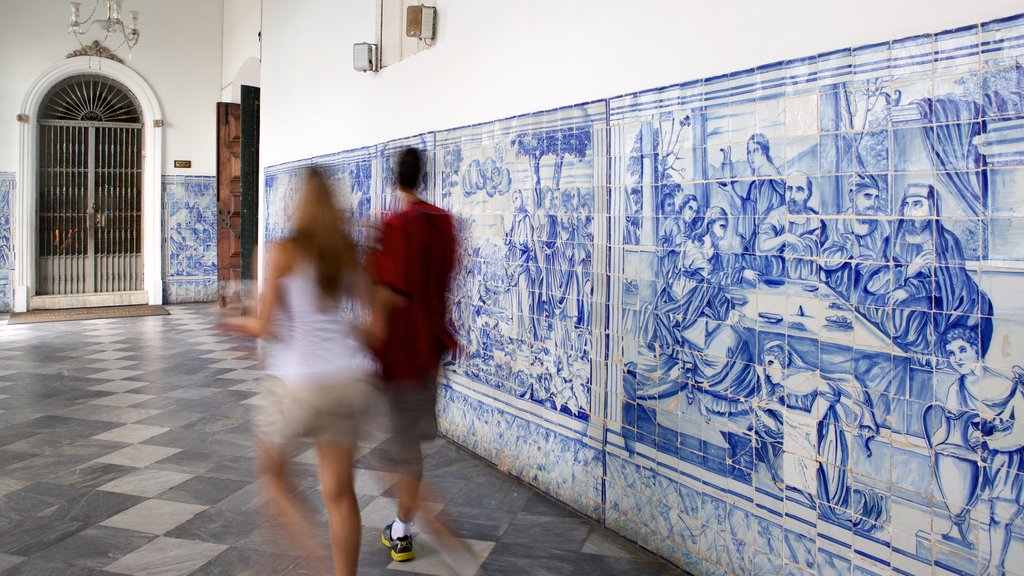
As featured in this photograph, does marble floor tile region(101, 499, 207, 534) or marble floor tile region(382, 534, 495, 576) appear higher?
marble floor tile region(101, 499, 207, 534)

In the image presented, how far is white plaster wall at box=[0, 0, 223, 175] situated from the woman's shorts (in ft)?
31.5

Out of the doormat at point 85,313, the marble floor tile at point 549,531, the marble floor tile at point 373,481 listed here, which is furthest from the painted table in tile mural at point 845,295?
the doormat at point 85,313

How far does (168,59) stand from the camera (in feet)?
35.3

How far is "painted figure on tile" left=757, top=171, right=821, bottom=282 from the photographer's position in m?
2.20

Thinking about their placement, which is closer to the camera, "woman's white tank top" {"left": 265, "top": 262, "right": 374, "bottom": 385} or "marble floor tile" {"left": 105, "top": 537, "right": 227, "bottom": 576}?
"woman's white tank top" {"left": 265, "top": 262, "right": 374, "bottom": 385}

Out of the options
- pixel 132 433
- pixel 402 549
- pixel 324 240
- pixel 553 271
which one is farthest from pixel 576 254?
pixel 132 433

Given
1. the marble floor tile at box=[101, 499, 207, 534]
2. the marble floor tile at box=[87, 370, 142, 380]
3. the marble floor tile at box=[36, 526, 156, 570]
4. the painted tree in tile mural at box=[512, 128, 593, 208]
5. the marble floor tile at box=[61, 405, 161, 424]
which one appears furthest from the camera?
the marble floor tile at box=[87, 370, 142, 380]

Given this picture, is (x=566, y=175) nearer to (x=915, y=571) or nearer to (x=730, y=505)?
(x=730, y=505)

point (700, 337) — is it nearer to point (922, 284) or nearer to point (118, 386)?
point (922, 284)

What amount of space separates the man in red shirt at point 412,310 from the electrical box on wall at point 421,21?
2.08 metres

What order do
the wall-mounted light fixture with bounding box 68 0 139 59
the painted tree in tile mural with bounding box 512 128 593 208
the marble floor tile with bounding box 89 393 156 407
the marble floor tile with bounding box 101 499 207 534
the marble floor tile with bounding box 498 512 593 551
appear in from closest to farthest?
the marble floor tile with bounding box 498 512 593 551
the marble floor tile with bounding box 101 499 207 534
the painted tree in tile mural with bounding box 512 128 593 208
the marble floor tile with bounding box 89 393 156 407
the wall-mounted light fixture with bounding box 68 0 139 59

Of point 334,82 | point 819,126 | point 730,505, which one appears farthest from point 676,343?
point 334,82

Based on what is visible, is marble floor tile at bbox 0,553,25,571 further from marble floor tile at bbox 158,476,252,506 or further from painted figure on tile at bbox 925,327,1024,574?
painted figure on tile at bbox 925,327,1024,574

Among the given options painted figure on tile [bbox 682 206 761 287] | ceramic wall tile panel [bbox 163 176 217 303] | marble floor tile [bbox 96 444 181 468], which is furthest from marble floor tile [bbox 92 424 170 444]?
ceramic wall tile panel [bbox 163 176 217 303]
